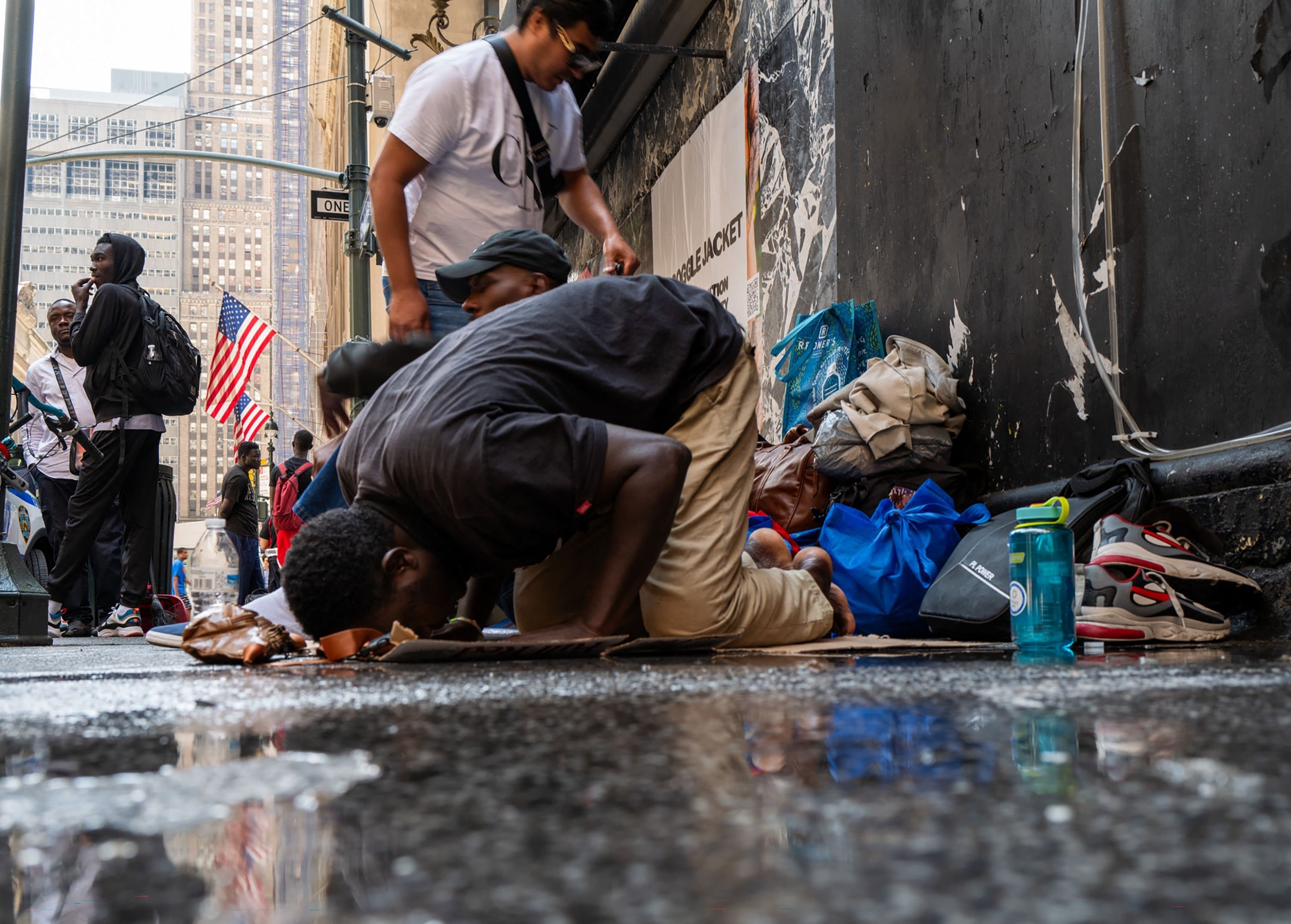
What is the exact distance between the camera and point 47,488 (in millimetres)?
7512

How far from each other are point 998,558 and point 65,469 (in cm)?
624

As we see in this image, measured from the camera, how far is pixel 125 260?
666 cm

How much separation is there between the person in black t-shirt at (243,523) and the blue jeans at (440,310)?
7429 millimetres

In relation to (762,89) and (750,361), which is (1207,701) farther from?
(762,89)

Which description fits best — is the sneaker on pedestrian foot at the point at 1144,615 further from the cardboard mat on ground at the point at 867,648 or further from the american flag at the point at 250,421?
the american flag at the point at 250,421

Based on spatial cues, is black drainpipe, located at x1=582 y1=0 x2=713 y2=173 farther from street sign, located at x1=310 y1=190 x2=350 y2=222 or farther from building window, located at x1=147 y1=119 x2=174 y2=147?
building window, located at x1=147 y1=119 x2=174 y2=147

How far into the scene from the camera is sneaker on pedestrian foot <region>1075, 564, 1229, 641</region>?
2775 mm

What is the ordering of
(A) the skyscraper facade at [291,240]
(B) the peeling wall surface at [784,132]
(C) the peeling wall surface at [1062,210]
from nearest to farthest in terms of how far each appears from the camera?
(C) the peeling wall surface at [1062,210]
(B) the peeling wall surface at [784,132]
(A) the skyscraper facade at [291,240]

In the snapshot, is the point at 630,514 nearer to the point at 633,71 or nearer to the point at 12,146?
the point at 12,146

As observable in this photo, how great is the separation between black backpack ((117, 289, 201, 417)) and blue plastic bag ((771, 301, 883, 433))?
3295 millimetres

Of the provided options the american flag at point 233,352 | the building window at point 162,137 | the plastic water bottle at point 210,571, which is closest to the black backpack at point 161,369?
the plastic water bottle at point 210,571

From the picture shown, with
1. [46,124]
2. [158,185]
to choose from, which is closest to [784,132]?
[46,124]

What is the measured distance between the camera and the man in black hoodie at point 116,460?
619 cm

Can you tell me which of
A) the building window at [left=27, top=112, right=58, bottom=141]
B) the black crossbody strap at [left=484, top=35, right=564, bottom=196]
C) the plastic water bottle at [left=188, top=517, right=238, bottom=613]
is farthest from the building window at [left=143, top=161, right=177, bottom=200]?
the black crossbody strap at [left=484, top=35, right=564, bottom=196]
